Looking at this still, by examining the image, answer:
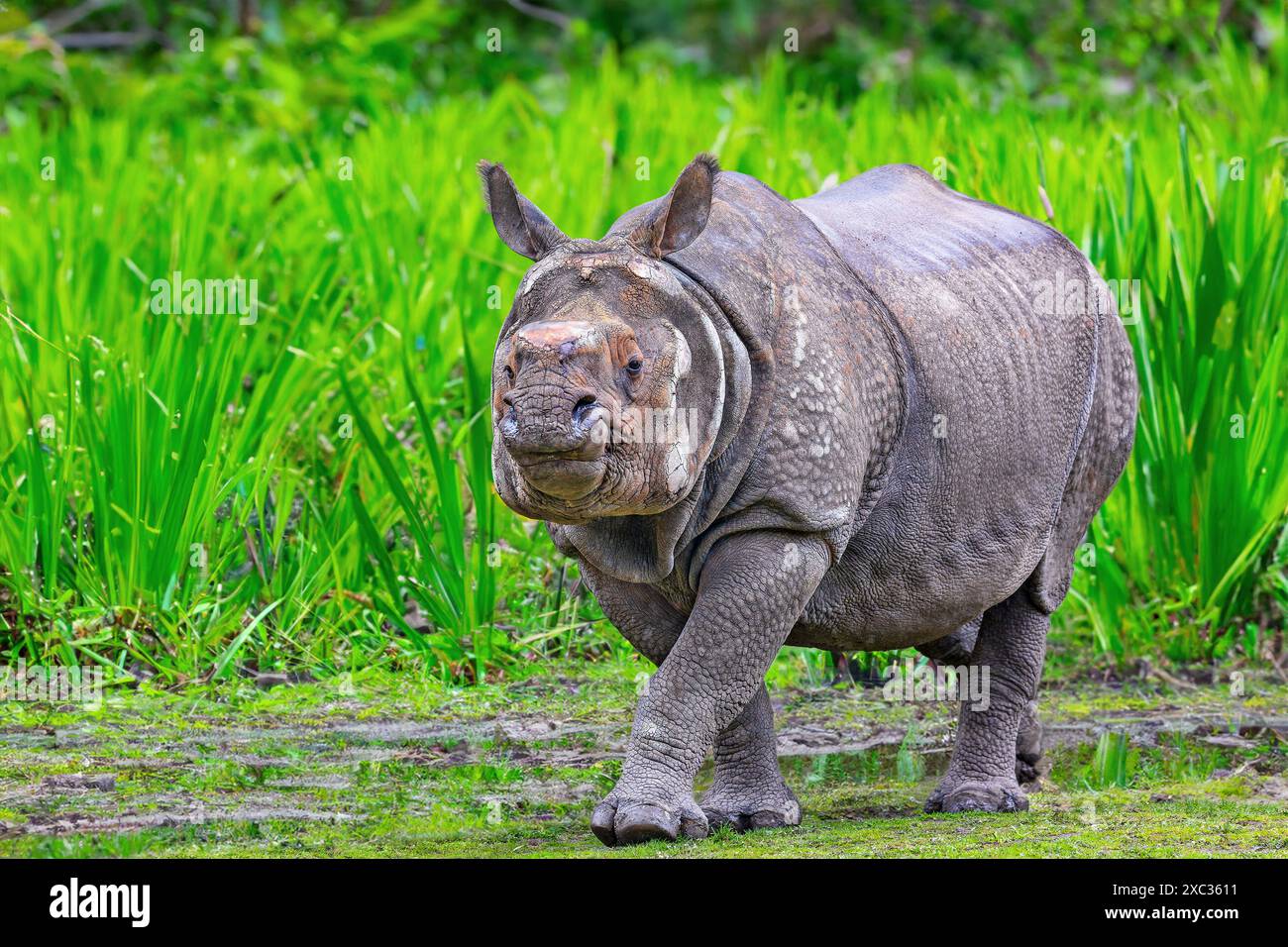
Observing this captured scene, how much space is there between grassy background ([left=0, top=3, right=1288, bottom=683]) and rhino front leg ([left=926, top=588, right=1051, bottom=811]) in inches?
52.1

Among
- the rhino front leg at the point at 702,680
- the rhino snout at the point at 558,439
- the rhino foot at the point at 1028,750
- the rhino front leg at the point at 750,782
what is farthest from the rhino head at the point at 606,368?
the rhino foot at the point at 1028,750

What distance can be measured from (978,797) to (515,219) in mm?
1739

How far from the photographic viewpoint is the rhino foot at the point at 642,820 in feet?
11.9

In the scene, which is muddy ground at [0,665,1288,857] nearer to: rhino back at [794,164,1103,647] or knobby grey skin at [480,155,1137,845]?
knobby grey skin at [480,155,1137,845]

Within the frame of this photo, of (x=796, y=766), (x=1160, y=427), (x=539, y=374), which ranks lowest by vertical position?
(x=796, y=766)

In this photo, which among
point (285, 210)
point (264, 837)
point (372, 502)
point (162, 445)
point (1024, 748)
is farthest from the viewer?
point (285, 210)

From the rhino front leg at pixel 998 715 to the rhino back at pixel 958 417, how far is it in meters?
0.27

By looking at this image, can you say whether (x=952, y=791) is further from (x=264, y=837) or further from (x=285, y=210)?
(x=285, y=210)

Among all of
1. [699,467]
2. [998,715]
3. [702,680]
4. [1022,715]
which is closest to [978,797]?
[998,715]

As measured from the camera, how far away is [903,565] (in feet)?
13.2

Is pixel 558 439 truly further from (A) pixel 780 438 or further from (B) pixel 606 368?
(A) pixel 780 438

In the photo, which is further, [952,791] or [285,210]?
[285,210]

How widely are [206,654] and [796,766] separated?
5.66ft
